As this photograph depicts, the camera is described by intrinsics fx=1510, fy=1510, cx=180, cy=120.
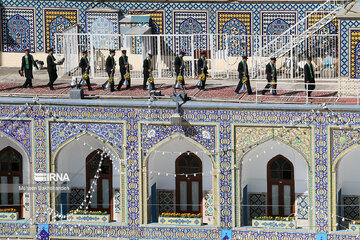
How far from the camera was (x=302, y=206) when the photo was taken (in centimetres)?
4106

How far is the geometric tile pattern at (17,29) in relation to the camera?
46812mm

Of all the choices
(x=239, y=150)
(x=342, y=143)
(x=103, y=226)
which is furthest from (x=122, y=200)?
(x=342, y=143)

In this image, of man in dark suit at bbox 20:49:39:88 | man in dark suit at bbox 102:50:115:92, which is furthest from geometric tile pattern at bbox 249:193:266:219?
man in dark suit at bbox 20:49:39:88

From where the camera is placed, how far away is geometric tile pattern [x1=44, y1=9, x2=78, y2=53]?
46875 millimetres

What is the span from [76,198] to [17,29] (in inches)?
278

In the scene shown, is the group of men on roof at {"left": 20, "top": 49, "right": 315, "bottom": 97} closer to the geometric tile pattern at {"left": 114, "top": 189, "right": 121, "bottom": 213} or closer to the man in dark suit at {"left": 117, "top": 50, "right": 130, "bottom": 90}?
the man in dark suit at {"left": 117, "top": 50, "right": 130, "bottom": 90}

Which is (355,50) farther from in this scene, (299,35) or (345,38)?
(299,35)

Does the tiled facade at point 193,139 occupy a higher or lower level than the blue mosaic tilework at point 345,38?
lower

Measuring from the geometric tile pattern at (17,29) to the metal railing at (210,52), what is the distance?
48.0 inches

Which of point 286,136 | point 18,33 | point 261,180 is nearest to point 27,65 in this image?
point 18,33

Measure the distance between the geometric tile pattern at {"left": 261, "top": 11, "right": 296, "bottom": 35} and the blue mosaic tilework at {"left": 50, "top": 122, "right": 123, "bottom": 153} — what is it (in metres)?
7.26

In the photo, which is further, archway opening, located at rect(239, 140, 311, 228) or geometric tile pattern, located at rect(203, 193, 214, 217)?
geometric tile pattern, located at rect(203, 193, 214, 217)

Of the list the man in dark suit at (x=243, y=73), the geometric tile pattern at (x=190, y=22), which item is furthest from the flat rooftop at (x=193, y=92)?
the geometric tile pattern at (x=190, y=22)

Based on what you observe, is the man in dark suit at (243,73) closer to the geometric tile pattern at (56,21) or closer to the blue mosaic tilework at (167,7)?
the blue mosaic tilework at (167,7)
